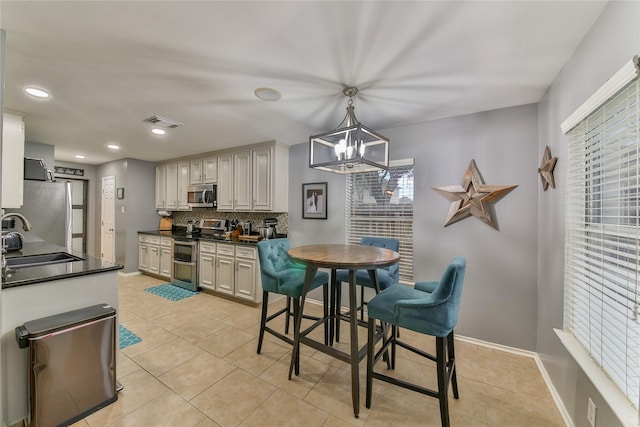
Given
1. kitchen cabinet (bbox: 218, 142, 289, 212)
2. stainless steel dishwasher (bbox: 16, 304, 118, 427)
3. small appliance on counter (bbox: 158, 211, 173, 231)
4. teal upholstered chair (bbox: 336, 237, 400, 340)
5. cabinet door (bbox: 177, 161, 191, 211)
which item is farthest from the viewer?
small appliance on counter (bbox: 158, 211, 173, 231)

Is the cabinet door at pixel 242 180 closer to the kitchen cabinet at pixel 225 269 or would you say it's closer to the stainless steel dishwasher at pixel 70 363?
the kitchen cabinet at pixel 225 269

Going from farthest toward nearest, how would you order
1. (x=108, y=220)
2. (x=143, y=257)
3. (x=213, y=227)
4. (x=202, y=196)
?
(x=108, y=220), (x=143, y=257), (x=213, y=227), (x=202, y=196)

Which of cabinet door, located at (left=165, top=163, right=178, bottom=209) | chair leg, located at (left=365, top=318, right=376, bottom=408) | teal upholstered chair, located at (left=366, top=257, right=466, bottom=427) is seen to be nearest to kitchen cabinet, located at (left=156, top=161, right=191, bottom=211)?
cabinet door, located at (left=165, top=163, right=178, bottom=209)

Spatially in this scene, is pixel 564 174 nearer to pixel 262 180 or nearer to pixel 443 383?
pixel 443 383

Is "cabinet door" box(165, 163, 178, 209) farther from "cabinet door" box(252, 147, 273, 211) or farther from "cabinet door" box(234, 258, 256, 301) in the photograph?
"cabinet door" box(234, 258, 256, 301)

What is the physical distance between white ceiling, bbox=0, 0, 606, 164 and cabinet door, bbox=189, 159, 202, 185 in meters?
1.85

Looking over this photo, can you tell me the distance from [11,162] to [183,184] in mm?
2536

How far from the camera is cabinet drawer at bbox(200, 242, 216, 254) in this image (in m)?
4.00

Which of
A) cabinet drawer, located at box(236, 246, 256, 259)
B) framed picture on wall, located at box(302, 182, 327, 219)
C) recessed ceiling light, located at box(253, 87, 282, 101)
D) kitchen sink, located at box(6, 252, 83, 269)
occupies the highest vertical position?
recessed ceiling light, located at box(253, 87, 282, 101)

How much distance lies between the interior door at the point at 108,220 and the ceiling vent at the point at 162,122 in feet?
10.8

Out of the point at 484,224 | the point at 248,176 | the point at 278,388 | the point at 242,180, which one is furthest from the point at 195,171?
the point at 484,224

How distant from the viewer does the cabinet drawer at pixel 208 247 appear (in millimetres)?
3997

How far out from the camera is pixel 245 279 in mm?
3639

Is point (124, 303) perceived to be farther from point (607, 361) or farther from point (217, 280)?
point (607, 361)
